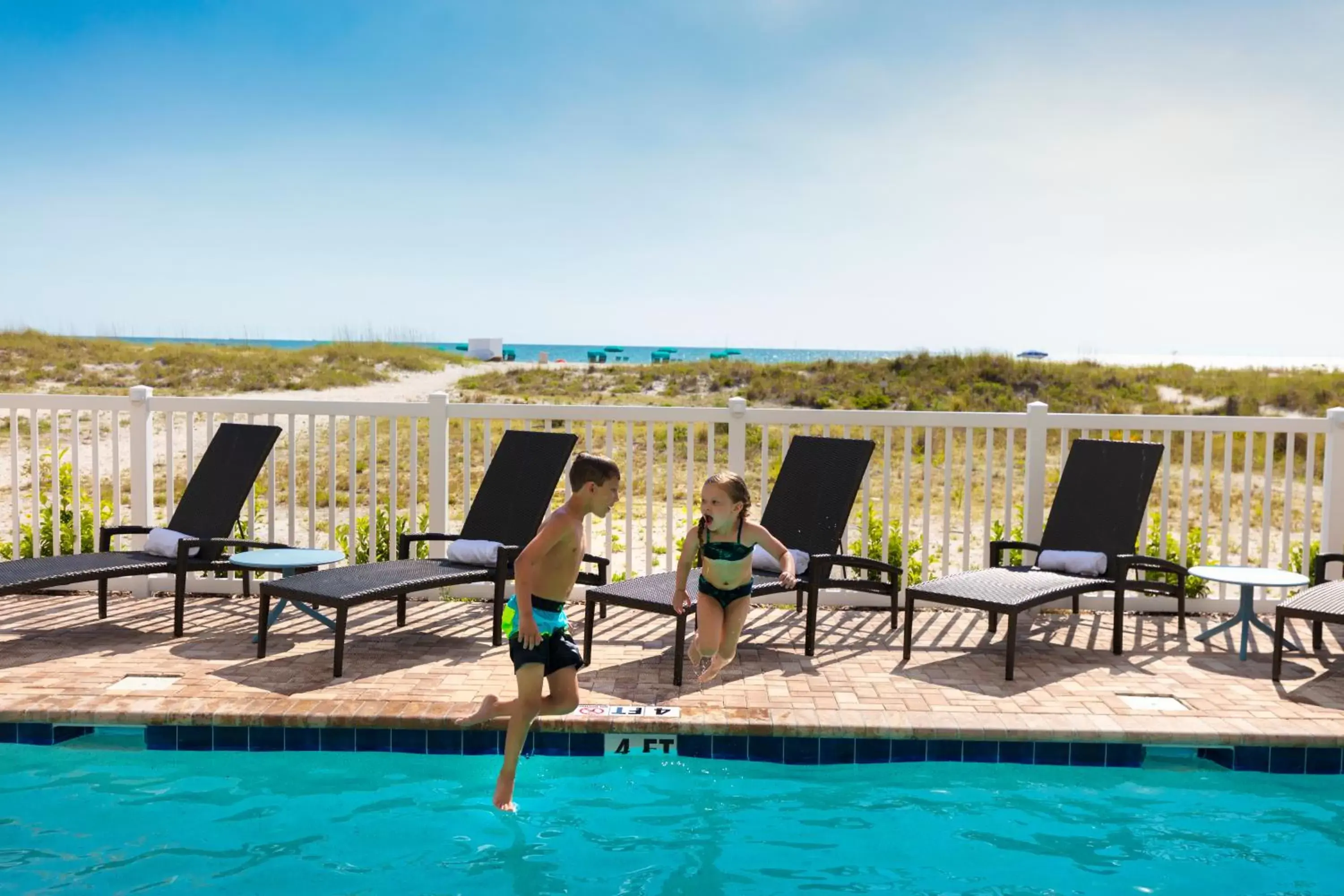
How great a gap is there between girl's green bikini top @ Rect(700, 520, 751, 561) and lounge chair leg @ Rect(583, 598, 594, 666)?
38.9 inches

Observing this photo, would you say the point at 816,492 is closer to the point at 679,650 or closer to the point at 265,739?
the point at 679,650

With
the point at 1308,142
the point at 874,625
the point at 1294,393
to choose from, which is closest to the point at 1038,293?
the point at 1294,393

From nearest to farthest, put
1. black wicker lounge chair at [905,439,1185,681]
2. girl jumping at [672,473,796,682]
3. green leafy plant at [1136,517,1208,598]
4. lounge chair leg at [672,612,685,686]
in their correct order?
girl jumping at [672,473,796,682] → lounge chair leg at [672,612,685,686] → black wicker lounge chair at [905,439,1185,681] → green leafy plant at [1136,517,1208,598]

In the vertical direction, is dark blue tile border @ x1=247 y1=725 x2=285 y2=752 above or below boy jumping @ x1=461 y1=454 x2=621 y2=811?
below

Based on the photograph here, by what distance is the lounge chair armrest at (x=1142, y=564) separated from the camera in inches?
211

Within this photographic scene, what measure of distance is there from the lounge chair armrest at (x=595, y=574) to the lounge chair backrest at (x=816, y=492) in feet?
2.85

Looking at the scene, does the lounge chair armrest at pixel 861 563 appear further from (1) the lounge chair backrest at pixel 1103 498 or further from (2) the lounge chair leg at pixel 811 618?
(1) the lounge chair backrest at pixel 1103 498

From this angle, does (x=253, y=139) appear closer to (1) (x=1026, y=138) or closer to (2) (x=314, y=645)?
(1) (x=1026, y=138)

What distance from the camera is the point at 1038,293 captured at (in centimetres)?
4888

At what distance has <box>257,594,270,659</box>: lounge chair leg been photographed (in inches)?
192

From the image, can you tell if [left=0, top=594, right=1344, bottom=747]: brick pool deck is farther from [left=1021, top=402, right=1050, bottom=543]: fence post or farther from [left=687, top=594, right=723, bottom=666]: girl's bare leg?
[left=1021, top=402, right=1050, bottom=543]: fence post

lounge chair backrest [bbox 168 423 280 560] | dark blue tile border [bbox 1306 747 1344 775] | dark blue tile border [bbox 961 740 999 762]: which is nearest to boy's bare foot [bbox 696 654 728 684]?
dark blue tile border [bbox 961 740 999 762]

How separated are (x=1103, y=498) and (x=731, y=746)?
2924mm

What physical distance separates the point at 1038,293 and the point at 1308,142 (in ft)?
82.6
